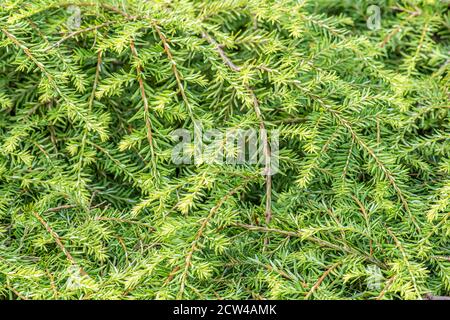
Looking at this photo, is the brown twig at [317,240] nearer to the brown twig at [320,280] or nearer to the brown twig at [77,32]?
the brown twig at [320,280]

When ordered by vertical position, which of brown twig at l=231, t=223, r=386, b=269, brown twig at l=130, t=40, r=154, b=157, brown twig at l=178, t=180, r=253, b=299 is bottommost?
brown twig at l=231, t=223, r=386, b=269

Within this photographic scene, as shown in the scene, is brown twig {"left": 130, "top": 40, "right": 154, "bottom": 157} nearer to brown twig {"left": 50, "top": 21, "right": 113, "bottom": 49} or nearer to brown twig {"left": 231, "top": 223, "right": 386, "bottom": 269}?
brown twig {"left": 50, "top": 21, "right": 113, "bottom": 49}

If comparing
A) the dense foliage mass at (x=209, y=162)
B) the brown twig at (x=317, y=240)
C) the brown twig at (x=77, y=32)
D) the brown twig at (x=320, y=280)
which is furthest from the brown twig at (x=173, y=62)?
the brown twig at (x=320, y=280)

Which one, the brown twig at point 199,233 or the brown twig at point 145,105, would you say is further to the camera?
the brown twig at point 145,105

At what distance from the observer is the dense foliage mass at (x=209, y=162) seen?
951 mm

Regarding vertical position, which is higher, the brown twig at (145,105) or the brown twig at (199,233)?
the brown twig at (145,105)

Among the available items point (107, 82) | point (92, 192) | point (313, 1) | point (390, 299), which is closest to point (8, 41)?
point (107, 82)

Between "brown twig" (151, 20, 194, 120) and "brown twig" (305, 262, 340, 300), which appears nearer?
"brown twig" (305, 262, 340, 300)

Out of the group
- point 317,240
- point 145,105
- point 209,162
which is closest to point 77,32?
point 145,105

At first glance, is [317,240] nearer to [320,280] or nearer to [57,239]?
[320,280]

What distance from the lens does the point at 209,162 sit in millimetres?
989

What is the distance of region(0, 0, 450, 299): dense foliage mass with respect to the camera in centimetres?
95

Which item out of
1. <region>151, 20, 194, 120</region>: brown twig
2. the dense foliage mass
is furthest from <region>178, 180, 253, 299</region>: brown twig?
<region>151, 20, 194, 120</region>: brown twig

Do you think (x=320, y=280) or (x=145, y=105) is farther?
(x=145, y=105)
